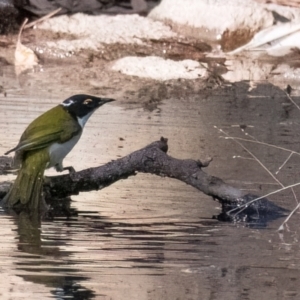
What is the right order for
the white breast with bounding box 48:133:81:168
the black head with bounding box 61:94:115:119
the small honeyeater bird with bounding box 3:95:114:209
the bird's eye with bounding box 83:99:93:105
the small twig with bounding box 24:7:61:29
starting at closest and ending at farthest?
the small honeyeater bird with bounding box 3:95:114:209 < the white breast with bounding box 48:133:81:168 < the black head with bounding box 61:94:115:119 < the bird's eye with bounding box 83:99:93:105 < the small twig with bounding box 24:7:61:29

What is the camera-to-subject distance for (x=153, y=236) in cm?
590

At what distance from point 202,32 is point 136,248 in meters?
9.66

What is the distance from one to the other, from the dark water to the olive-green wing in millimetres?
437

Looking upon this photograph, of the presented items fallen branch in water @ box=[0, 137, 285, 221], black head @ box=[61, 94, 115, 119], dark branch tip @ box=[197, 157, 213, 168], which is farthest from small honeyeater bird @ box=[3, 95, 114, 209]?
dark branch tip @ box=[197, 157, 213, 168]

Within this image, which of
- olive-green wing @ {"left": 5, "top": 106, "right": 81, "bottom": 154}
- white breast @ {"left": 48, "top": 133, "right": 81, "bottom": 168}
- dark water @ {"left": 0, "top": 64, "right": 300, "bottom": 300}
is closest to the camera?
dark water @ {"left": 0, "top": 64, "right": 300, "bottom": 300}

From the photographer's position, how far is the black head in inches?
278

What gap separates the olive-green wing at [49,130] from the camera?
648cm

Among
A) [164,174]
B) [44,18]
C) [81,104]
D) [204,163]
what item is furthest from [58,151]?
[44,18]

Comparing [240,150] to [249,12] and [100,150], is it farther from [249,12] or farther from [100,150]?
[249,12]

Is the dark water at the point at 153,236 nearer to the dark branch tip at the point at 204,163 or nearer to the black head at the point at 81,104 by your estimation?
the dark branch tip at the point at 204,163

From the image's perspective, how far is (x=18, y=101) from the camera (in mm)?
10391

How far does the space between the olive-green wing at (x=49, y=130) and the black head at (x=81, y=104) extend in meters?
0.06

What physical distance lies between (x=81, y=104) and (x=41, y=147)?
700mm

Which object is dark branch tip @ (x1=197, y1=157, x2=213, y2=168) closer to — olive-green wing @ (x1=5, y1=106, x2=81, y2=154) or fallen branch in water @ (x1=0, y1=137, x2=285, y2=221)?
fallen branch in water @ (x1=0, y1=137, x2=285, y2=221)
